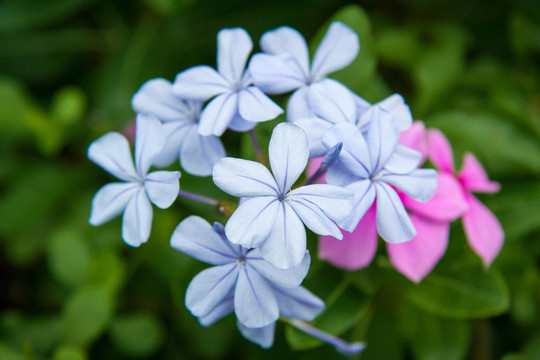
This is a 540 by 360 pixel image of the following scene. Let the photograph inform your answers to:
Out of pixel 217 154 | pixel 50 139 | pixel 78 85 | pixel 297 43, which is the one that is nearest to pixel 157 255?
pixel 50 139

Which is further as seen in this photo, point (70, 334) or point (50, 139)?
point (50, 139)

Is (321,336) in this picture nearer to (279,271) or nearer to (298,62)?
(279,271)

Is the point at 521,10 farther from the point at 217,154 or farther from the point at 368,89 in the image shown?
the point at 217,154

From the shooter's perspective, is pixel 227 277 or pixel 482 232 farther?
pixel 482 232

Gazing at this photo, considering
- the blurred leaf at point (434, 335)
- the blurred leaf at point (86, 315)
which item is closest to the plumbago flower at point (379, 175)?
the blurred leaf at point (434, 335)

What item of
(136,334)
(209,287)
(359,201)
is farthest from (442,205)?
(136,334)

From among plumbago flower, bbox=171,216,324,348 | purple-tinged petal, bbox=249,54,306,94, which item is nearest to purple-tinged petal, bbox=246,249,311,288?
plumbago flower, bbox=171,216,324,348
